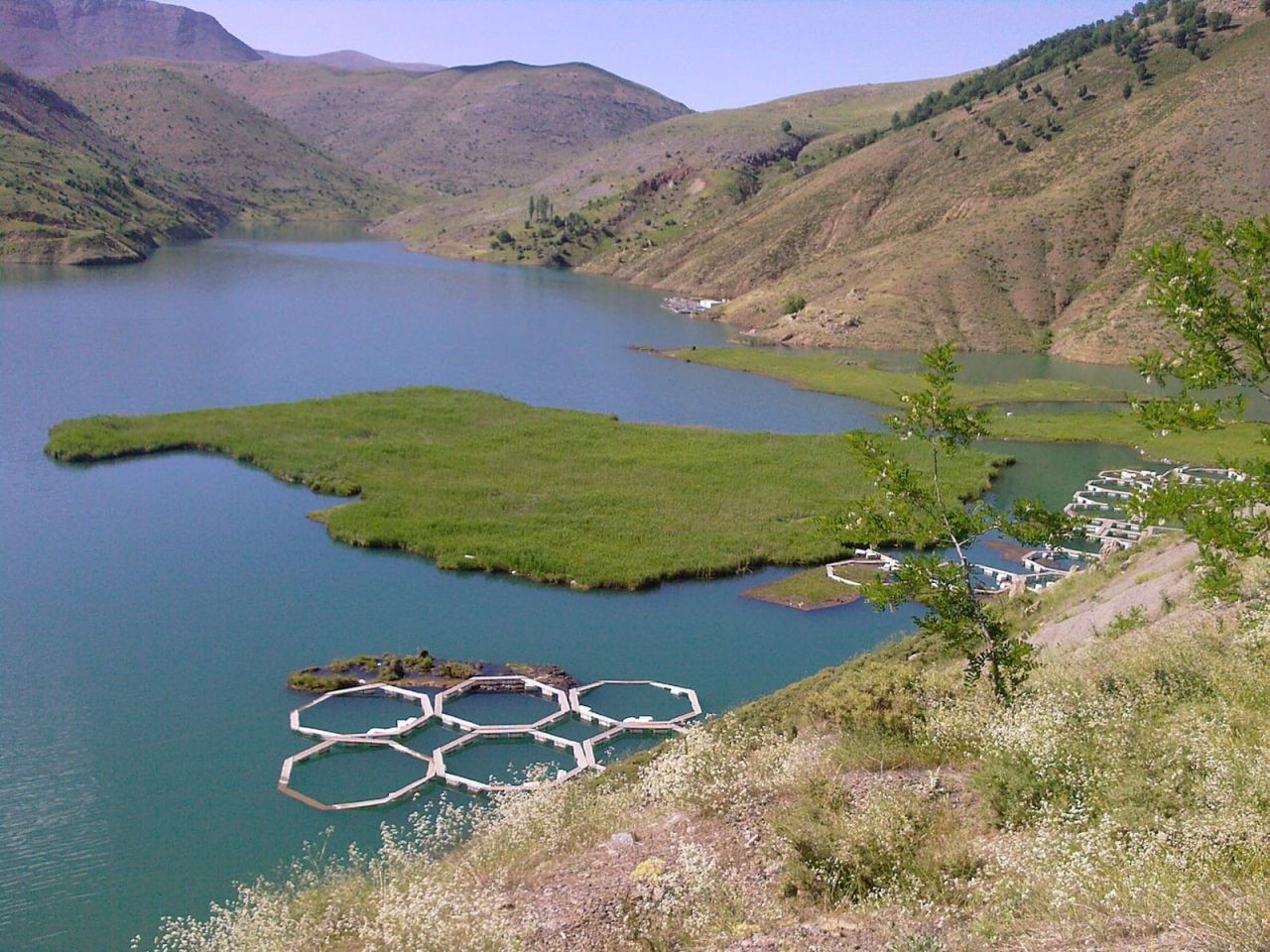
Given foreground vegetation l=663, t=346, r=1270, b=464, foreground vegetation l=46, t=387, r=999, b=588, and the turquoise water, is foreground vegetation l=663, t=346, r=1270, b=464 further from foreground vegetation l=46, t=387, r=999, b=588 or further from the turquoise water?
foreground vegetation l=46, t=387, r=999, b=588

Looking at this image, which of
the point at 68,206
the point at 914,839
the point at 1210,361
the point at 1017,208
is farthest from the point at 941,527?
the point at 68,206

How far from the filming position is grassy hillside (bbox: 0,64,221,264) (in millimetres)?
133875

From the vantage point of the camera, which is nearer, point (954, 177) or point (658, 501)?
point (658, 501)

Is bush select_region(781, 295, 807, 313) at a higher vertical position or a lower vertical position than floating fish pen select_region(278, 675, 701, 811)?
higher

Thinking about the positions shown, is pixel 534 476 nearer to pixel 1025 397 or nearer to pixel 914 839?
pixel 914 839

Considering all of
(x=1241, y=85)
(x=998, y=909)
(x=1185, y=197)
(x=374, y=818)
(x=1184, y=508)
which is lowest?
(x=374, y=818)

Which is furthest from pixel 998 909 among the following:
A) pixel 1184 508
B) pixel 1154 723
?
Answer: pixel 1184 508

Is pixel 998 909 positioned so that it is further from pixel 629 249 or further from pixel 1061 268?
pixel 629 249

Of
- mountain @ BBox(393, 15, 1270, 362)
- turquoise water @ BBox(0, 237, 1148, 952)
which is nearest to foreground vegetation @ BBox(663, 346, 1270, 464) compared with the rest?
turquoise water @ BBox(0, 237, 1148, 952)

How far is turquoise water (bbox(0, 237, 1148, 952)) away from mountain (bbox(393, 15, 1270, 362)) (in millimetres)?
33056

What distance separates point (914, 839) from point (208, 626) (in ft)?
86.1

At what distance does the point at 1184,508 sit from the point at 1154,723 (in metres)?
2.49

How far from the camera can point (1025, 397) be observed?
76.6 metres

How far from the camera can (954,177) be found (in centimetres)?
12712
